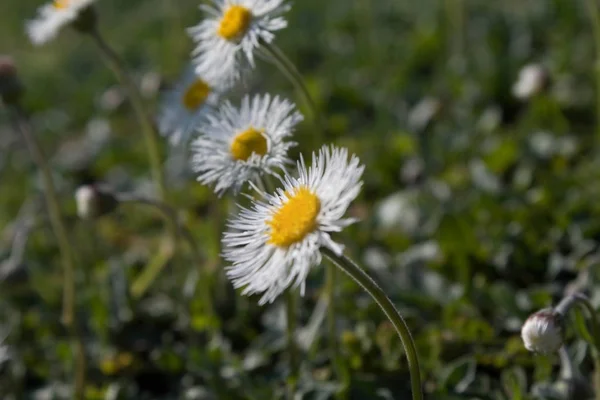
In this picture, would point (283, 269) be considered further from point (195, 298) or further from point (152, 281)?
point (152, 281)

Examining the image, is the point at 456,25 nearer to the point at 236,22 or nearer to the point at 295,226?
the point at 236,22

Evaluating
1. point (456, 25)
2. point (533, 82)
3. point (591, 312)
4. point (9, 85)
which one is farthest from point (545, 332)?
point (456, 25)

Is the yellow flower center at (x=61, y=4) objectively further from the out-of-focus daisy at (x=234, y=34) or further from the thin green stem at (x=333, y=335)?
the thin green stem at (x=333, y=335)

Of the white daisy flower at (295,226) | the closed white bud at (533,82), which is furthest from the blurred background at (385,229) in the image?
the white daisy flower at (295,226)

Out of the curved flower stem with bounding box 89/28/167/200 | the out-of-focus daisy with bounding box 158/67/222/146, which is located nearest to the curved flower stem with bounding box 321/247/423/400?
the out-of-focus daisy with bounding box 158/67/222/146

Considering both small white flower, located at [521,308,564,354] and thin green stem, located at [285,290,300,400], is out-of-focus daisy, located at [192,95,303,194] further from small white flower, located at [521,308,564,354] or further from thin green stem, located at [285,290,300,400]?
small white flower, located at [521,308,564,354]

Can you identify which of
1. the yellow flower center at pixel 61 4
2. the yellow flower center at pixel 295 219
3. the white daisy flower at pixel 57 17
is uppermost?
the yellow flower center at pixel 61 4
